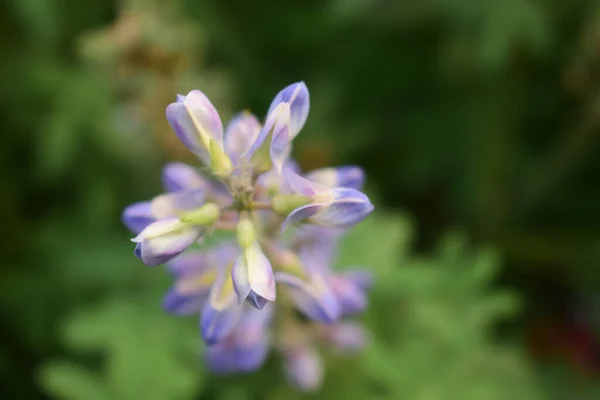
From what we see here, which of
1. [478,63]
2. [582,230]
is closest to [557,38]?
[478,63]

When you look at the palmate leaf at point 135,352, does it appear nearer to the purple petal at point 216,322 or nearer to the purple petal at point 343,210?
the purple petal at point 216,322

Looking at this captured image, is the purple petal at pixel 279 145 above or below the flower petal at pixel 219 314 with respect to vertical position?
above

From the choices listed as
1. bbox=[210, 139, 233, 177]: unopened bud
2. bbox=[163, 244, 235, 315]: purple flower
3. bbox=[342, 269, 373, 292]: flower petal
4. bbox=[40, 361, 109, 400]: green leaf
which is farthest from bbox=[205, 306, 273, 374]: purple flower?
bbox=[40, 361, 109, 400]: green leaf

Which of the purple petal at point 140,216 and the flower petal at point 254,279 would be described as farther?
the purple petal at point 140,216

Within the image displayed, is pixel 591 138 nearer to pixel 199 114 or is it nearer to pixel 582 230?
pixel 582 230

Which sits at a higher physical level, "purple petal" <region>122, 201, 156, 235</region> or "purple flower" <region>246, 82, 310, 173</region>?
"purple flower" <region>246, 82, 310, 173</region>

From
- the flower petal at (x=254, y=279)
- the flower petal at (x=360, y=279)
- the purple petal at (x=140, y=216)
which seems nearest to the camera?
the flower petal at (x=254, y=279)

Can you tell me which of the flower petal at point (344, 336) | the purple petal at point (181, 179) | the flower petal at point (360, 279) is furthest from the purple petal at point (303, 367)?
the purple petal at point (181, 179)

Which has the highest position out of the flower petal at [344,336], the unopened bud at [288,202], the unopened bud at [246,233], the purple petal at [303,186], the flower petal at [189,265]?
the flower petal at [344,336]

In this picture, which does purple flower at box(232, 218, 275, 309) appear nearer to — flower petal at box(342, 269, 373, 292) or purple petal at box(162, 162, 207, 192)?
purple petal at box(162, 162, 207, 192)
